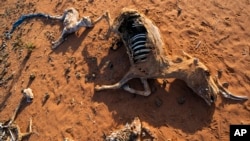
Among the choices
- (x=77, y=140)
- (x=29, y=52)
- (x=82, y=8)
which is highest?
(x=82, y=8)

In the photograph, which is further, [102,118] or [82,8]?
[82,8]

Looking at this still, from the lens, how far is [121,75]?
5902mm

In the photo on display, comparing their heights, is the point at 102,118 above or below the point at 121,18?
below

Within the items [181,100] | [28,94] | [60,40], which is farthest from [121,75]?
[28,94]

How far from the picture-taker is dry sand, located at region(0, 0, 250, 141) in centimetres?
520

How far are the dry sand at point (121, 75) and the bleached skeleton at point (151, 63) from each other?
19 centimetres

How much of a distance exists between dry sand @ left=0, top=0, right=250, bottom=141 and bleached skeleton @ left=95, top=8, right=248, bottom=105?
0.19 m

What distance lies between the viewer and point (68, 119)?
19.1 feet

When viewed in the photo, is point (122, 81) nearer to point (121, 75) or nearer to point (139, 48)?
point (121, 75)

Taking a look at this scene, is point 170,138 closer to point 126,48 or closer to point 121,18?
point 126,48

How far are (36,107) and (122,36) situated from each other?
7.36ft

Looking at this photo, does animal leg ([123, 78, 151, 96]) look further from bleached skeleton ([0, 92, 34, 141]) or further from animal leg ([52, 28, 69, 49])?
animal leg ([52, 28, 69, 49])

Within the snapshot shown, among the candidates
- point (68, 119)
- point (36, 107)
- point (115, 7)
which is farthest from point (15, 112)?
point (115, 7)

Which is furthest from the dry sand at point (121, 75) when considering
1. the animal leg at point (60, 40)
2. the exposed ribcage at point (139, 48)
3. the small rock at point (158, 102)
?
the exposed ribcage at point (139, 48)
